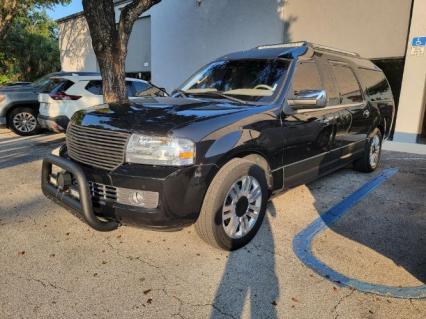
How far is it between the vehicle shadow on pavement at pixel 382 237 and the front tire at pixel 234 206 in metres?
0.74

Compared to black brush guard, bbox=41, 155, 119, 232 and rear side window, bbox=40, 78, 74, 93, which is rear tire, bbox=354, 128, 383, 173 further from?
rear side window, bbox=40, 78, 74, 93

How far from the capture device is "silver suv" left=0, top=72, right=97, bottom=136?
31.9 feet

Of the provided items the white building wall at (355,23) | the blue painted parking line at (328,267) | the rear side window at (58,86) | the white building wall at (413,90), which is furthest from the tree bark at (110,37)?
the white building wall at (413,90)

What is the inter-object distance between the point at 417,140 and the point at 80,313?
31.2 ft

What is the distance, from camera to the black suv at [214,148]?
2920 mm

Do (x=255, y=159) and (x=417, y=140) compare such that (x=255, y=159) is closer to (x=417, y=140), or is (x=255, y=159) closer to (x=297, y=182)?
(x=297, y=182)

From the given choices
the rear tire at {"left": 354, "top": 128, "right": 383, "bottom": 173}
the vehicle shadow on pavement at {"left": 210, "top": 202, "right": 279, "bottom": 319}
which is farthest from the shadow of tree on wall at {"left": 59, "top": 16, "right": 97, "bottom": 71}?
the vehicle shadow on pavement at {"left": 210, "top": 202, "right": 279, "bottom": 319}

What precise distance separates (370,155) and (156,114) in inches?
172

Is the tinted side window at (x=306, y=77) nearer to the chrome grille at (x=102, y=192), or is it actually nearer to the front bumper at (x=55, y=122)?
the chrome grille at (x=102, y=192)

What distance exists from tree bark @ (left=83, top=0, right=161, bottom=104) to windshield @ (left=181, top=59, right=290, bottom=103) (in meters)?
2.82

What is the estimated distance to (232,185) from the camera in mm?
3236

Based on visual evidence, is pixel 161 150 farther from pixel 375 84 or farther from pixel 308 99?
pixel 375 84

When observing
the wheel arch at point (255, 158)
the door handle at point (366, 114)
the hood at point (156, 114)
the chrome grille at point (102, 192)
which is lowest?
the chrome grille at point (102, 192)

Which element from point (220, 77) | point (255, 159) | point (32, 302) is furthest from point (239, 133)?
point (32, 302)
